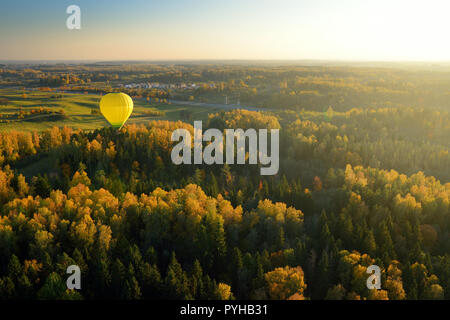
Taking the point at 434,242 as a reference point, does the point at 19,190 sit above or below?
above

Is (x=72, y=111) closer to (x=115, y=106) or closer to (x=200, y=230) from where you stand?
(x=115, y=106)

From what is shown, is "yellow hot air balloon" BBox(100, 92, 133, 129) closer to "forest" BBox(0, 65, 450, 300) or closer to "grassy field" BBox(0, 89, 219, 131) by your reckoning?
"forest" BBox(0, 65, 450, 300)

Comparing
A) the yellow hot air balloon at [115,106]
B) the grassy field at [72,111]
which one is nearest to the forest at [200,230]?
the yellow hot air balloon at [115,106]

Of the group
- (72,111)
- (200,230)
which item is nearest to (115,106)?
(200,230)

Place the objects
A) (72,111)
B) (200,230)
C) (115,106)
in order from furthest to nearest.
Answer: (72,111) < (115,106) < (200,230)

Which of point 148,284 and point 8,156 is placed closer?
point 148,284

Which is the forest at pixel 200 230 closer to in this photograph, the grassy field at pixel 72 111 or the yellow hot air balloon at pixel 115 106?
the yellow hot air balloon at pixel 115 106
